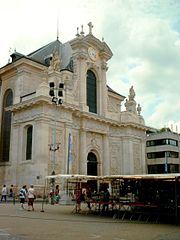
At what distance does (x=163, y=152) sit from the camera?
58969 mm

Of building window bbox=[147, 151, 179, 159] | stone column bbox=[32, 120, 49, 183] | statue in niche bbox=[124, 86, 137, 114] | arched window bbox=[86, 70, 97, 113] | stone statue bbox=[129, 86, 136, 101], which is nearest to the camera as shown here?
stone column bbox=[32, 120, 49, 183]

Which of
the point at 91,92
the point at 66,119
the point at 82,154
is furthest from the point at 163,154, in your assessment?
the point at 66,119

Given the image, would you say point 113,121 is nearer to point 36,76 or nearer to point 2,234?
point 36,76

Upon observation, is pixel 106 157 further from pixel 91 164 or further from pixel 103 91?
pixel 103 91

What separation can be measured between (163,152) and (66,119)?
29467 millimetres

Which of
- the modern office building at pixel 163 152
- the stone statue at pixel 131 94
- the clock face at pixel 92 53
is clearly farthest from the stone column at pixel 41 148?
the modern office building at pixel 163 152

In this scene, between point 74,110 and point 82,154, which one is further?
point 82,154

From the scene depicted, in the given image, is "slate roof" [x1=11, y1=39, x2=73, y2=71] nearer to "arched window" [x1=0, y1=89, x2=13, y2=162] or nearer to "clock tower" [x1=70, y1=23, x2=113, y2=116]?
"clock tower" [x1=70, y1=23, x2=113, y2=116]

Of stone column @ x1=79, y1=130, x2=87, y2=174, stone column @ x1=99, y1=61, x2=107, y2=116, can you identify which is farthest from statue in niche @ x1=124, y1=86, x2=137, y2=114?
stone column @ x1=79, y1=130, x2=87, y2=174

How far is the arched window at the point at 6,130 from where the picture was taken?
A: 37.6 m

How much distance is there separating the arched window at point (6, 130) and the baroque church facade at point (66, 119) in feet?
0.39

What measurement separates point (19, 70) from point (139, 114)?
18670 millimetres

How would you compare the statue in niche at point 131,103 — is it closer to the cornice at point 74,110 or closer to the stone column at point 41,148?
the cornice at point 74,110

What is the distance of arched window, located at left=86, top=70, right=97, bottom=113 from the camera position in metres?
40.6
